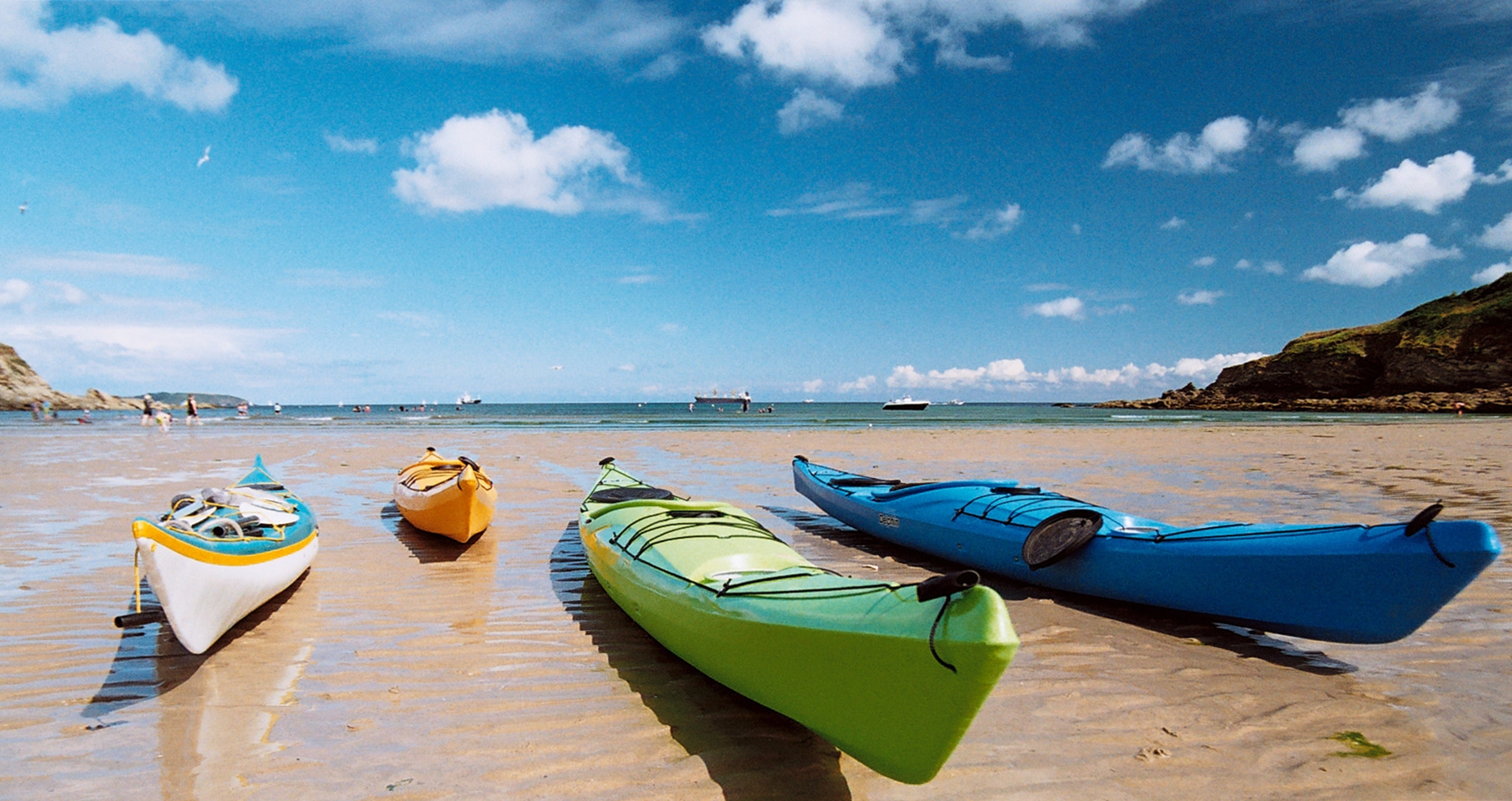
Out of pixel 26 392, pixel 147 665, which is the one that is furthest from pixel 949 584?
pixel 26 392

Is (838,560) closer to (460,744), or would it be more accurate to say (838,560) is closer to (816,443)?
(460,744)

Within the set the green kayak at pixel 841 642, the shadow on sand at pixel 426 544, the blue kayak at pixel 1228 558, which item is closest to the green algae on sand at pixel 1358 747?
the blue kayak at pixel 1228 558

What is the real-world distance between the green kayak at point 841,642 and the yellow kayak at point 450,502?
12.3 feet

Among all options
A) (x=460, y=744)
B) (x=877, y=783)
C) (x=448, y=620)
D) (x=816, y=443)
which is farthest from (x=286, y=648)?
(x=816, y=443)

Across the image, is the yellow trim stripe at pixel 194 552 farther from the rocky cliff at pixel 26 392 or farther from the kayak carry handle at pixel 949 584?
the rocky cliff at pixel 26 392

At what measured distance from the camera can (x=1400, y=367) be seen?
189 feet

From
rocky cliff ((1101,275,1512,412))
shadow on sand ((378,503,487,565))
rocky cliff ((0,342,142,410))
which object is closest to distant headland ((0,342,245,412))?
rocky cliff ((0,342,142,410))

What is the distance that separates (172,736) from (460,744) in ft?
4.86

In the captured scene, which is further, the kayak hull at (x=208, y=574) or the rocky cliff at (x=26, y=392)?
the rocky cliff at (x=26, y=392)

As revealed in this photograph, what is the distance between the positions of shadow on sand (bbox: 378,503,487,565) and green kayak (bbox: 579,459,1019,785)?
3786 millimetres

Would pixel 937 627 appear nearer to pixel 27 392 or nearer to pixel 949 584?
pixel 949 584

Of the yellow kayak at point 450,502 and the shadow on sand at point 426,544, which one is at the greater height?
the yellow kayak at point 450,502

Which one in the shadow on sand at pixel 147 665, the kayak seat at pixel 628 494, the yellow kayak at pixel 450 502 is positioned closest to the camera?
the shadow on sand at pixel 147 665

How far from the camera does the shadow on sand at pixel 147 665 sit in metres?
3.74
